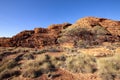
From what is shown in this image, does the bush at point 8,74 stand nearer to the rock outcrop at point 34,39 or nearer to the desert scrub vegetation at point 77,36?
the rock outcrop at point 34,39

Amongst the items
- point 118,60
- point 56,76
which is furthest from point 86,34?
point 56,76

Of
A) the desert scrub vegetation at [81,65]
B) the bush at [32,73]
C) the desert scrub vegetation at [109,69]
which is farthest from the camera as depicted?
the desert scrub vegetation at [81,65]

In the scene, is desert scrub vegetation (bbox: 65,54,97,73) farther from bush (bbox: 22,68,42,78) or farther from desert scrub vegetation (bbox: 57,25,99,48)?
desert scrub vegetation (bbox: 57,25,99,48)

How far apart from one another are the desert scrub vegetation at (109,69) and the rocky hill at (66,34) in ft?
49.2

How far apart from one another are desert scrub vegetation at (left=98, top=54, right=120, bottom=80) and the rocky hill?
14996 millimetres

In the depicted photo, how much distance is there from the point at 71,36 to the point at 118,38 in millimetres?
8230

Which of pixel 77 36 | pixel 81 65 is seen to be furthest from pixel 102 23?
pixel 81 65

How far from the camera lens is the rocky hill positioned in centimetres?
2631

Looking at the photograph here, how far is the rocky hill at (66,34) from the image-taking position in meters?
26.3

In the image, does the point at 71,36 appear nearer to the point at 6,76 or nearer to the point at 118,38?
the point at 118,38

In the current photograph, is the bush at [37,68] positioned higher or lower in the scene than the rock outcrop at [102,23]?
lower

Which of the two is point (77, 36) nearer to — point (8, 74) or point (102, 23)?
point (102, 23)

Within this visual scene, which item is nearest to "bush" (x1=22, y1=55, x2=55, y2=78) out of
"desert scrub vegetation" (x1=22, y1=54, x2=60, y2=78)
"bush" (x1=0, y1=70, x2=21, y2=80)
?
"desert scrub vegetation" (x1=22, y1=54, x2=60, y2=78)

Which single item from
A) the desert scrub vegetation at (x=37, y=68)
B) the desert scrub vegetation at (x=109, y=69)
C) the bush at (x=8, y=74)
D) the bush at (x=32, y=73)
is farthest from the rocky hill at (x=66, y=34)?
the bush at (x=32, y=73)
